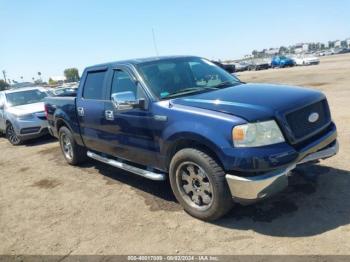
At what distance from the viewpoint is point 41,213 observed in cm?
515

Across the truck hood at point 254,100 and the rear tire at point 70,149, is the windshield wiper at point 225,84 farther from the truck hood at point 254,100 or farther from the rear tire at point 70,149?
the rear tire at point 70,149

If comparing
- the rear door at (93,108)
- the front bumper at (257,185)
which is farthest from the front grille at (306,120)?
the rear door at (93,108)

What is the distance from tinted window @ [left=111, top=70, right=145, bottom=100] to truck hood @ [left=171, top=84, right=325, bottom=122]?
61cm

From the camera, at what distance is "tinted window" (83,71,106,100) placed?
5.78 m

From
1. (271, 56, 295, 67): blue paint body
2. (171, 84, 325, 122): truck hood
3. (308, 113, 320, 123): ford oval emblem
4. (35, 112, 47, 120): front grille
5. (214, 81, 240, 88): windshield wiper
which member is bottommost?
(271, 56, 295, 67): blue paint body

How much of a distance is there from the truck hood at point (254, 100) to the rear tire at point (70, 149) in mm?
3386

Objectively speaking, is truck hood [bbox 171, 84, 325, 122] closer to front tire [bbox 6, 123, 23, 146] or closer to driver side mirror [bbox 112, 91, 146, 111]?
driver side mirror [bbox 112, 91, 146, 111]

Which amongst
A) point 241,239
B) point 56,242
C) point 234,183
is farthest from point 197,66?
point 56,242

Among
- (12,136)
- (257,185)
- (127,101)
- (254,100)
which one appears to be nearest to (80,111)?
(127,101)

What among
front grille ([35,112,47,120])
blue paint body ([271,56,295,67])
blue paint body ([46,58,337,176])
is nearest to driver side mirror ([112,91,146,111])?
blue paint body ([46,58,337,176])

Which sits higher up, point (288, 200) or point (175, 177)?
point (175, 177)

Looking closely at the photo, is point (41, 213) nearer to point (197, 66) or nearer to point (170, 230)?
point (170, 230)

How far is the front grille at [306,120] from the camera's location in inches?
151

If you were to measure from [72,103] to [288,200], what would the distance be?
4.20 metres
